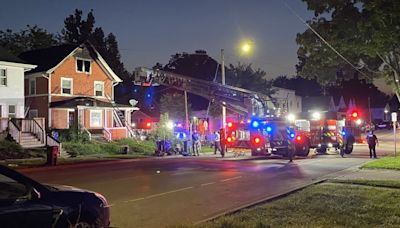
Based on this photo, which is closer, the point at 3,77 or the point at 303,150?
the point at 303,150

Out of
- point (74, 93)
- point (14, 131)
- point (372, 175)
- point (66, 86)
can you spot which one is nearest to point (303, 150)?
point (372, 175)

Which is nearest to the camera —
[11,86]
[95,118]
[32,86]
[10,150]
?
[10,150]

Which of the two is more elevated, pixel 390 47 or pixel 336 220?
pixel 390 47

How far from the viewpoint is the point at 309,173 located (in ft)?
60.8

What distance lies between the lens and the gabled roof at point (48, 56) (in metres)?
40.2

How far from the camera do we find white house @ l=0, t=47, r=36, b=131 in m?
34.9

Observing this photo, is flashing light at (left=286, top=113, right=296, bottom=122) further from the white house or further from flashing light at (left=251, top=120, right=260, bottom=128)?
the white house

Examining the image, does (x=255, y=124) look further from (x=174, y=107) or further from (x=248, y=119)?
(x=174, y=107)

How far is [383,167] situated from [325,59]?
7.64 meters

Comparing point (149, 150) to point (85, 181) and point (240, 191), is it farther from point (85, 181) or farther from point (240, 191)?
point (240, 191)

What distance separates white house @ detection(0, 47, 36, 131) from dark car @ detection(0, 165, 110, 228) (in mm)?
30669

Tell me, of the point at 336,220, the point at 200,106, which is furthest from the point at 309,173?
the point at 200,106

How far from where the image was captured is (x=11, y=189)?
5812 millimetres

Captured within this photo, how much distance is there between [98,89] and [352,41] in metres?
27.4
